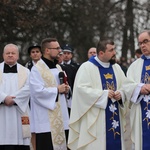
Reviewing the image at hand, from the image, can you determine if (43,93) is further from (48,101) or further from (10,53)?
(10,53)

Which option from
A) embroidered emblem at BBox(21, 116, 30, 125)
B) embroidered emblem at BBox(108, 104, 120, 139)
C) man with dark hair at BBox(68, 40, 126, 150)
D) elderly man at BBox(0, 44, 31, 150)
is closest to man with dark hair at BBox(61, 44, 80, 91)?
elderly man at BBox(0, 44, 31, 150)

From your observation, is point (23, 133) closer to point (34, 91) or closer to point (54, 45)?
point (34, 91)

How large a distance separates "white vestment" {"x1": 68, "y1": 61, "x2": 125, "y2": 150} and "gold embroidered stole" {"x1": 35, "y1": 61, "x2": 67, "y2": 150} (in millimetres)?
307

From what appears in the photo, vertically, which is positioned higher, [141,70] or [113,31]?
[113,31]

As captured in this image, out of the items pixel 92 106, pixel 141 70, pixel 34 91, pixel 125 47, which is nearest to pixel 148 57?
pixel 141 70

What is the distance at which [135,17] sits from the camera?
25.0 meters

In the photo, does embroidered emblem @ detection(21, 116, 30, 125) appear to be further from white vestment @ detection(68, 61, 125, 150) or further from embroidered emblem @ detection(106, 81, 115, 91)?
embroidered emblem @ detection(106, 81, 115, 91)

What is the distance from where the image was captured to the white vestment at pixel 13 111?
7.77 m

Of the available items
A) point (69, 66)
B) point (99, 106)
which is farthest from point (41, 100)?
point (69, 66)

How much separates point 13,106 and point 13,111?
8 cm

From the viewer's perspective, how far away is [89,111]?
23.4ft

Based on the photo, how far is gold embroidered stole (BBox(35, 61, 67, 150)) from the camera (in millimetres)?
7535

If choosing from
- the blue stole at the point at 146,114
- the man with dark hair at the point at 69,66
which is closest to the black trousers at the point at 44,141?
the blue stole at the point at 146,114

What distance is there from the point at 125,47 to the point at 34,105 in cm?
1889
